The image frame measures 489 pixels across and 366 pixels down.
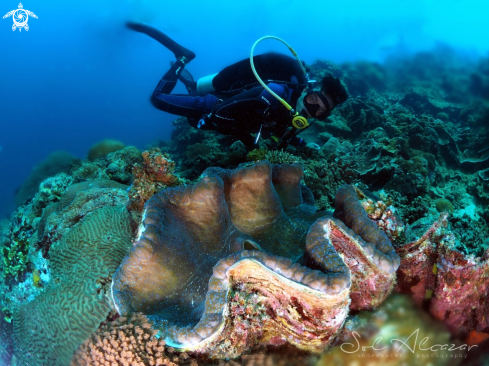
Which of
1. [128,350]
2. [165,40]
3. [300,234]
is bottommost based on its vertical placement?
[128,350]

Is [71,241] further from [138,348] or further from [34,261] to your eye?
[138,348]

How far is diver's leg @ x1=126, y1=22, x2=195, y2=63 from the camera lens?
7957 millimetres

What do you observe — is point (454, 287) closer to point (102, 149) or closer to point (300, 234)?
point (300, 234)

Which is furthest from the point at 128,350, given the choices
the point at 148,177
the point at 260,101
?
the point at 260,101

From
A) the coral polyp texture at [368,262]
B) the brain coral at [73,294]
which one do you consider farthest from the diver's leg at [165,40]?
the coral polyp texture at [368,262]

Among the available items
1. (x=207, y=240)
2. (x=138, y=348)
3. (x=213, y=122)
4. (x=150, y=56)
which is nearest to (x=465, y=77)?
(x=213, y=122)

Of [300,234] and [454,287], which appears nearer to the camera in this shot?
[454,287]

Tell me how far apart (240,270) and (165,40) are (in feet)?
28.3

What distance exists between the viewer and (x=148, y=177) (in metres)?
2.73

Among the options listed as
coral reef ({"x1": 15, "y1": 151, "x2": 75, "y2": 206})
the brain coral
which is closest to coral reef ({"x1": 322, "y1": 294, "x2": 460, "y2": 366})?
the brain coral

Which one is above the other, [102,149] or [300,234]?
[102,149]

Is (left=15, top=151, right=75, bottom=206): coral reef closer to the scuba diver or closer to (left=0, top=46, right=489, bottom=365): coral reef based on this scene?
(left=0, top=46, right=489, bottom=365): coral reef

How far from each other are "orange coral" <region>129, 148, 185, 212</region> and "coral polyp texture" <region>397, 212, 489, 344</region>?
2.27 metres

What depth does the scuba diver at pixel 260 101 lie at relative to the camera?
4.28m
